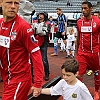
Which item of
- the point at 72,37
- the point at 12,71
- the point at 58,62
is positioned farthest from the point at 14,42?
the point at 72,37

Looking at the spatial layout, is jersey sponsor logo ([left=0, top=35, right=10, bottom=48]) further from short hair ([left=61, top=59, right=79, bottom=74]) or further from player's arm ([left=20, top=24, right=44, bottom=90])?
short hair ([left=61, top=59, right=79, bottom=74])

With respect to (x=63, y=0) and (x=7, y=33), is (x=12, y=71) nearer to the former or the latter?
(x=7, y=33)

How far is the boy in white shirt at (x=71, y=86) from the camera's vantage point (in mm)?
3270

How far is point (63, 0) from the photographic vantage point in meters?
28.2

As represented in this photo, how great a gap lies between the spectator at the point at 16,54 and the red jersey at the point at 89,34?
8.01ft

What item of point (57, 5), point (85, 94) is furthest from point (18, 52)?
point (57, 5)

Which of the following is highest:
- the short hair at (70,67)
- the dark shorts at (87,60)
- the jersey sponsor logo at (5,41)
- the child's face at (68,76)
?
the jersey sponsor logo at (5,41)

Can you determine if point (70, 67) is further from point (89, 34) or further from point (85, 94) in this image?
point (89, 34)

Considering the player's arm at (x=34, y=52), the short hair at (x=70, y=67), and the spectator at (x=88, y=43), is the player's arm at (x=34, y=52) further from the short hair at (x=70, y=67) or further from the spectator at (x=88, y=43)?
the spectator at (x=88, y=43)

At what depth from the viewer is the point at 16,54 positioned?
3.30m

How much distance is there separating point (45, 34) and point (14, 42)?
3.53 meters

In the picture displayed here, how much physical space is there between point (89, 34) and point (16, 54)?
262 cm

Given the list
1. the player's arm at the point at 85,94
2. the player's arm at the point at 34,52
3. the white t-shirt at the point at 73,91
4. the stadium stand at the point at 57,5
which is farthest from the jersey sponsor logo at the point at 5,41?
the stadium stand at the point at 57,5

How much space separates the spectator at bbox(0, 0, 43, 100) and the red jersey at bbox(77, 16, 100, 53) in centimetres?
244
